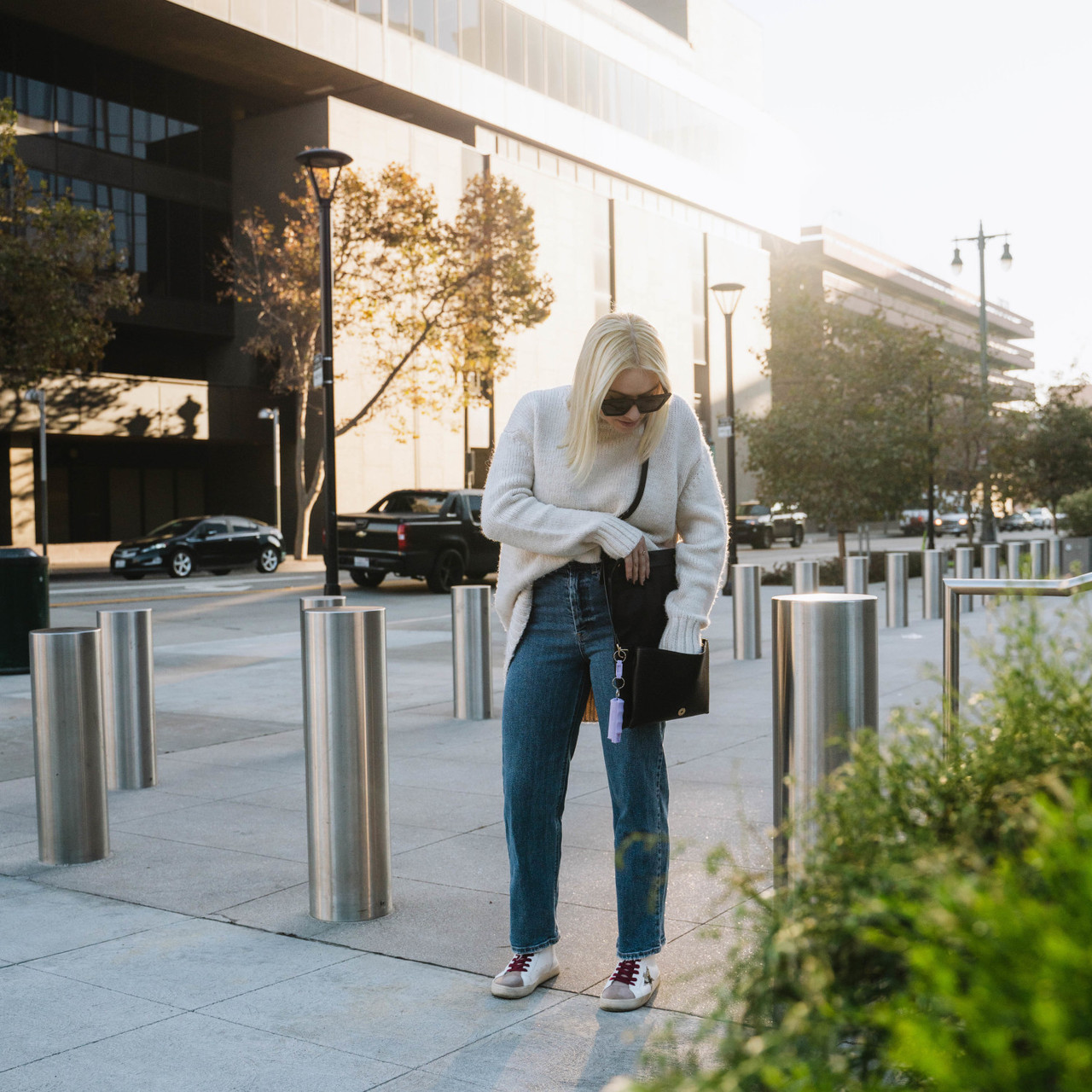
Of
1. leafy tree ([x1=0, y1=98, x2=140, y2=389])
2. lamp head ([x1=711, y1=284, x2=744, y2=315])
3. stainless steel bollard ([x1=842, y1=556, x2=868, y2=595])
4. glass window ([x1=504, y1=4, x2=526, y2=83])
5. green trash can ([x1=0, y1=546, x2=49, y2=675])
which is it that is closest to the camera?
green trash can ([x1=0, y1=546, x2=49, y2=675])

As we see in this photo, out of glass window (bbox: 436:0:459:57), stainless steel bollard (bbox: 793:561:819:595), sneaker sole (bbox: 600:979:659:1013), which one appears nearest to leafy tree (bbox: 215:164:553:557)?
glass window (bbox: 436:0:459:57)

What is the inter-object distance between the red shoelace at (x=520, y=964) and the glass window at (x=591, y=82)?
1895 inches

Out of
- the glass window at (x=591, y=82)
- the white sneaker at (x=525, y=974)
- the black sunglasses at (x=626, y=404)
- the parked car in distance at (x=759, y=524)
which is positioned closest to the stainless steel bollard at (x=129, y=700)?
the white sneaker at (x=525, y=974)

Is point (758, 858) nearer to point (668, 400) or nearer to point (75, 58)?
point (668, 400)

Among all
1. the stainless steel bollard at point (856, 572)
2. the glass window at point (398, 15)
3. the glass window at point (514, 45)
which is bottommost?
the stainless steel bollard at point (856, 572)

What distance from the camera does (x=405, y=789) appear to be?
6.38m

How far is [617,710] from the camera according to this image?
3441mm

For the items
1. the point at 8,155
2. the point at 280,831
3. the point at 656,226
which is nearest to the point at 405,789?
the point at 280,831

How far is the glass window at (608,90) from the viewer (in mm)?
48625

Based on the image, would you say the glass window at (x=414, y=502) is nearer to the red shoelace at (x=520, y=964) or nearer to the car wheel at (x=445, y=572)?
the car wheel at (x=445, y=572)

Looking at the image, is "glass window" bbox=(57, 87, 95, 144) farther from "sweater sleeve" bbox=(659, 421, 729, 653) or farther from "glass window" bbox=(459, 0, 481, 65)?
"sweater sleeve" bbox=(659, 421, 729, 653)

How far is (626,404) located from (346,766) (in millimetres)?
1787

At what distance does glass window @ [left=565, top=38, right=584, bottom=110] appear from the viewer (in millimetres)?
46406

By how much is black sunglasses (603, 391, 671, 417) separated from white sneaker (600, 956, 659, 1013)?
1614mm
